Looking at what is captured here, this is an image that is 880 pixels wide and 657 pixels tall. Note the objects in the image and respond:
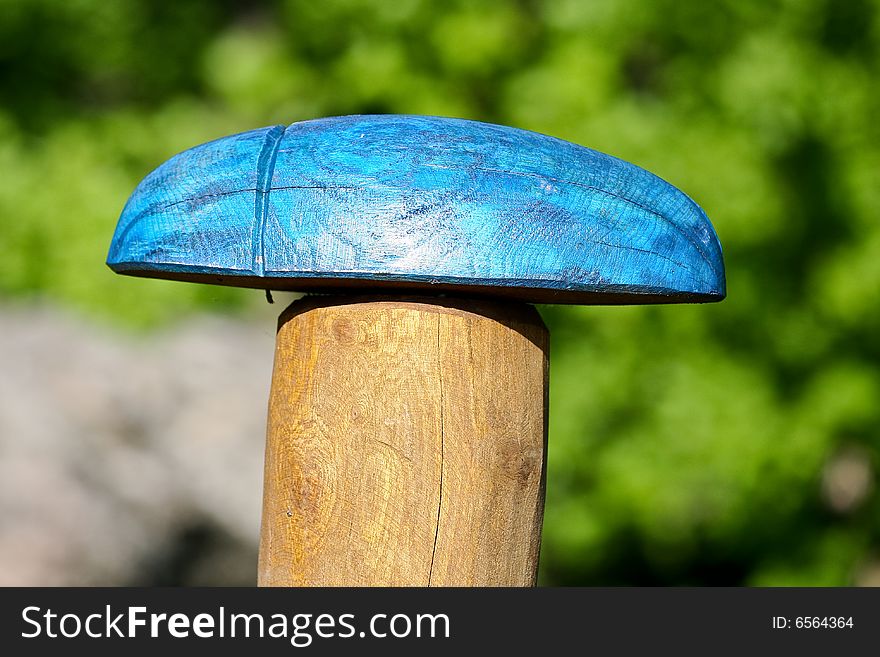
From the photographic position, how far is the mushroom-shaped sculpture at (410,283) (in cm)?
114

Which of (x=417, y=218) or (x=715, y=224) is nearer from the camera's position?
(x=417, y=218)

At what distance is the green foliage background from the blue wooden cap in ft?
10.1

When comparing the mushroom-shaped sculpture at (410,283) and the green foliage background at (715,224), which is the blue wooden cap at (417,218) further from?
the green foliage background at (715,224)

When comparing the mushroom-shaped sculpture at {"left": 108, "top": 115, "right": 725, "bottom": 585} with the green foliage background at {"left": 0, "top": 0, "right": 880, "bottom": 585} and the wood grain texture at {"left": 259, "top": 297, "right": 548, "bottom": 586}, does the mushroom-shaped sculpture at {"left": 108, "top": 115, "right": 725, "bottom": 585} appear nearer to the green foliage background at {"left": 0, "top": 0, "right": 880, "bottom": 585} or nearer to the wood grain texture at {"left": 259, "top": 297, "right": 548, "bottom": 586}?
the wood grain texture at {"left": 259, "top": 297, "right": 548, "bottom": 586}

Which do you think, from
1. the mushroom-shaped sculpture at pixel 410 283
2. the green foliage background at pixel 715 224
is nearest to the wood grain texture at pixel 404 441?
the mushroom-shaped sculpture at pixel 410 283

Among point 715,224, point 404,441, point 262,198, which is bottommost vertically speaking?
point 404,441

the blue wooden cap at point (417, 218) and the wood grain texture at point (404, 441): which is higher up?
the blue wooden cap at point (417, 218)

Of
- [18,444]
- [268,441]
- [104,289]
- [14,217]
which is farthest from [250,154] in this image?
[14,217]

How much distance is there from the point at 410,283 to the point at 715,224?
3.46 meters

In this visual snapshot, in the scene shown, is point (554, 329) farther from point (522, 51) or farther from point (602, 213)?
point (602, 213)

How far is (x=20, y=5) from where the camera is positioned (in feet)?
20.3

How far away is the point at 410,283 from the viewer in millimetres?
1141

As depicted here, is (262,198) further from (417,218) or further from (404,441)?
(404,441)

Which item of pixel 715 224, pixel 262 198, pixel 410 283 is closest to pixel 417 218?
pixel 410 283
